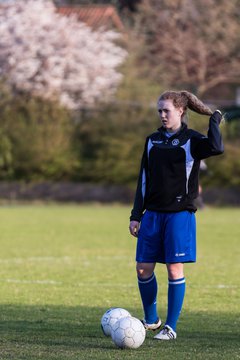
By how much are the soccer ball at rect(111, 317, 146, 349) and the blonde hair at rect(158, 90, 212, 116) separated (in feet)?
5.77

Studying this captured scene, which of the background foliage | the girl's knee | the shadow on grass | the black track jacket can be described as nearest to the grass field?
the shadow on grass

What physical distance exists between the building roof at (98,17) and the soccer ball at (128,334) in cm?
4080

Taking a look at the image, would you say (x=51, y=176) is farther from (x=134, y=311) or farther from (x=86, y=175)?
(x=134, y=311)

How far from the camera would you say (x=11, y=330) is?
813 cm

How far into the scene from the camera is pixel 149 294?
8039mm

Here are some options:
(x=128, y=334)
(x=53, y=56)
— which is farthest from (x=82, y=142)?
(x=128, y=334)

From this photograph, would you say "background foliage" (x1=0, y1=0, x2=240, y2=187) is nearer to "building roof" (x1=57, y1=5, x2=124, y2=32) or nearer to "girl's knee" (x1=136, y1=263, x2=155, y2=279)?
"building roof" (x1=57, y1=5, x2=124, y2=32)

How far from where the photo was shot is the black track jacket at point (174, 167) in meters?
7.83

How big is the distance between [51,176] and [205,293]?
26271 mm

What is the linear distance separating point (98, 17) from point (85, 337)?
41981 millimetres

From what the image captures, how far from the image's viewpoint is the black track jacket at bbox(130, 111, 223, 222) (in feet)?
25.7

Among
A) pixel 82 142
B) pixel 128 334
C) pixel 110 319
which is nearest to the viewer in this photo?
pixel 128 334

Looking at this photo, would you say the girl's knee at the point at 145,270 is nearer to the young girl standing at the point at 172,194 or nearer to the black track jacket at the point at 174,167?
the young girl standing at the point at 172,194

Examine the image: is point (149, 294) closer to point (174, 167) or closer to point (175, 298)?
point (175, 298)
